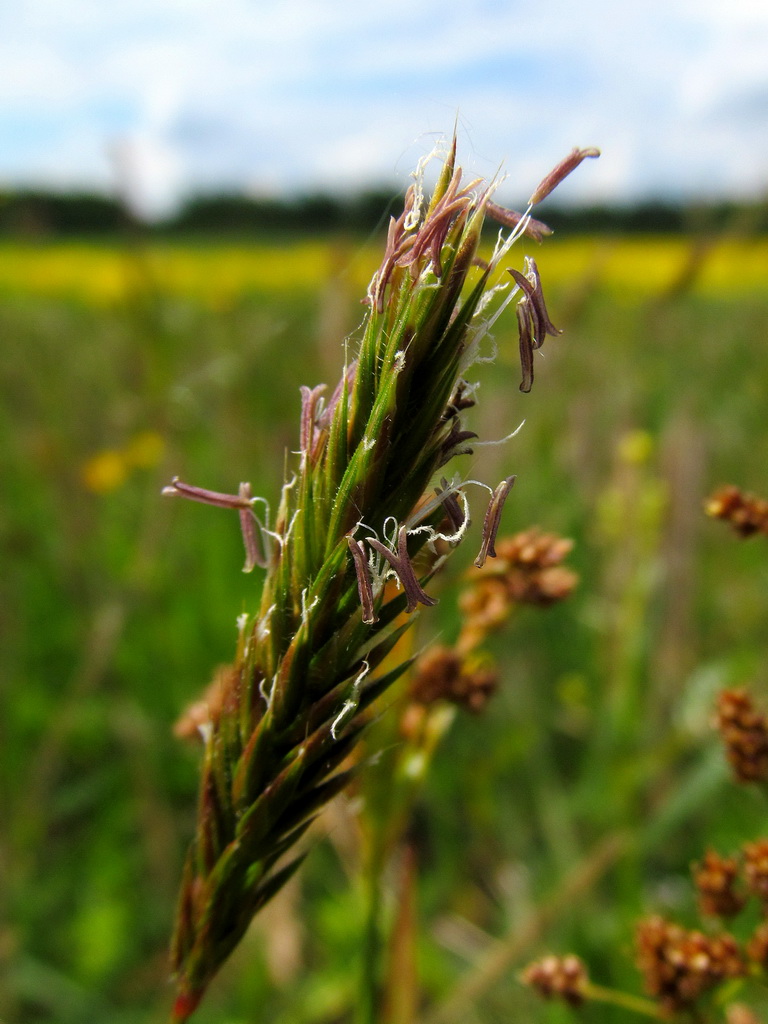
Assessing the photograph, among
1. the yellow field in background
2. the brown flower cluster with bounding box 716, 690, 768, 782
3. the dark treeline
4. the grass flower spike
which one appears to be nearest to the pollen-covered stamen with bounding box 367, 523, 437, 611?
the grass flower spike

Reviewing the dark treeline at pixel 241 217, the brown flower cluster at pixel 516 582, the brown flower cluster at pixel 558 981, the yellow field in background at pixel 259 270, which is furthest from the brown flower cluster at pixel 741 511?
the dark treeline at pixel 241 217

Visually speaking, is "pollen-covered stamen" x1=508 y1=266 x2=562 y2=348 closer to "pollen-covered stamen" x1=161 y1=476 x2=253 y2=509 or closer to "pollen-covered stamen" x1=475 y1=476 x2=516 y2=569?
"pollen-covered stamen" x1=475 y1=476 x2=516 y2=569

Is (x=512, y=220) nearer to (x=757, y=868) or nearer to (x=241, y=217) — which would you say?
(x=757, y=868)

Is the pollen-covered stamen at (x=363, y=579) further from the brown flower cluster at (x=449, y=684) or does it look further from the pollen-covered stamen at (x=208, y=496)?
the brown flower cluster at (x=449, y=684)

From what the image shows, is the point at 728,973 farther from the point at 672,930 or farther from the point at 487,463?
the point at 487,463

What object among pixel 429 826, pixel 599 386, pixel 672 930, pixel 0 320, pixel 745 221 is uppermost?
pixel 745 221

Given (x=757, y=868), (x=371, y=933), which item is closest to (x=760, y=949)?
(x=757, y=868)

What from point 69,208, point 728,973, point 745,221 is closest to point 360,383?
point 728,973
